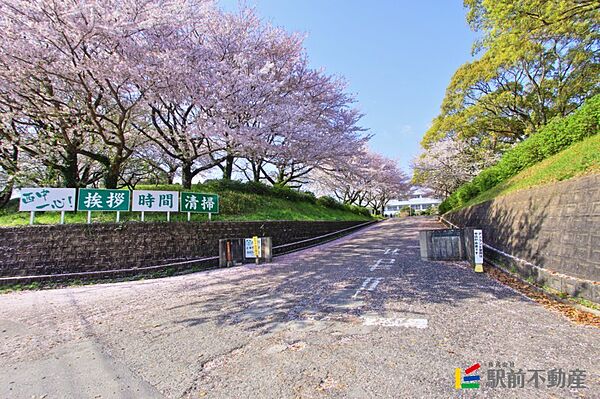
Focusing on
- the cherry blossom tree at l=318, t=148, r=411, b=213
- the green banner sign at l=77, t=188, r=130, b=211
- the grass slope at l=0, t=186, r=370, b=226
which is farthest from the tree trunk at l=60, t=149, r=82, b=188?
the cherry blossom tree at l=318, t=148, r=411, b=213

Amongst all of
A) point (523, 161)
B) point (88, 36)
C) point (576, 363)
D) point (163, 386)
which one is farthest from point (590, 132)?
point (88, 36)

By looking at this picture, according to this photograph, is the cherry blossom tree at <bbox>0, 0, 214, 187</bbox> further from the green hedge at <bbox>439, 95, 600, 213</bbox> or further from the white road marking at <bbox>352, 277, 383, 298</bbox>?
the green hedge at <bbox>439, 95, 600, 213</bbox>

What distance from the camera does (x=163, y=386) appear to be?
273 cm

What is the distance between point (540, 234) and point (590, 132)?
13.4 feet

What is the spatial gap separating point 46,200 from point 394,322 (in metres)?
9.78

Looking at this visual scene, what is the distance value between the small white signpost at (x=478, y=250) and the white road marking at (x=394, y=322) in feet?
14.4

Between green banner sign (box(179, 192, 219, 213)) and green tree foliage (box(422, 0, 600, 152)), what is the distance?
11321 millimetres

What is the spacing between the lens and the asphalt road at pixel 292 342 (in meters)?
2.67

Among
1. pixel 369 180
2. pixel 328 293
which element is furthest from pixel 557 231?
pixel 369 180

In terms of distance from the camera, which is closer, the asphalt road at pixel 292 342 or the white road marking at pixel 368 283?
the asphalt road at pixel 292 342

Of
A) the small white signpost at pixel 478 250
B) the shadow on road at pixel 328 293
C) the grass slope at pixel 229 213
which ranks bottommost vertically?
the shadow on road at pixel 328 293

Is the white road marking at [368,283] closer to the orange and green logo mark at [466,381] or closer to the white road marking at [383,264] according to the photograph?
the white road marking at [383,264]

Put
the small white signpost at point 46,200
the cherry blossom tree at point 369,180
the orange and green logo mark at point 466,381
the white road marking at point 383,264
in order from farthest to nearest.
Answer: the cherry blossom tree at point 369,180
the white road marking at point 383,264
the small white signpost at point 46,200
the orange and green logo mark at point 466,381

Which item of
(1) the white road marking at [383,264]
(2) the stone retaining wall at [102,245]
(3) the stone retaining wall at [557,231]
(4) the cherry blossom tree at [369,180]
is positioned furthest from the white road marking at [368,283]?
(4) the cherry blossom tree at [369,180]
